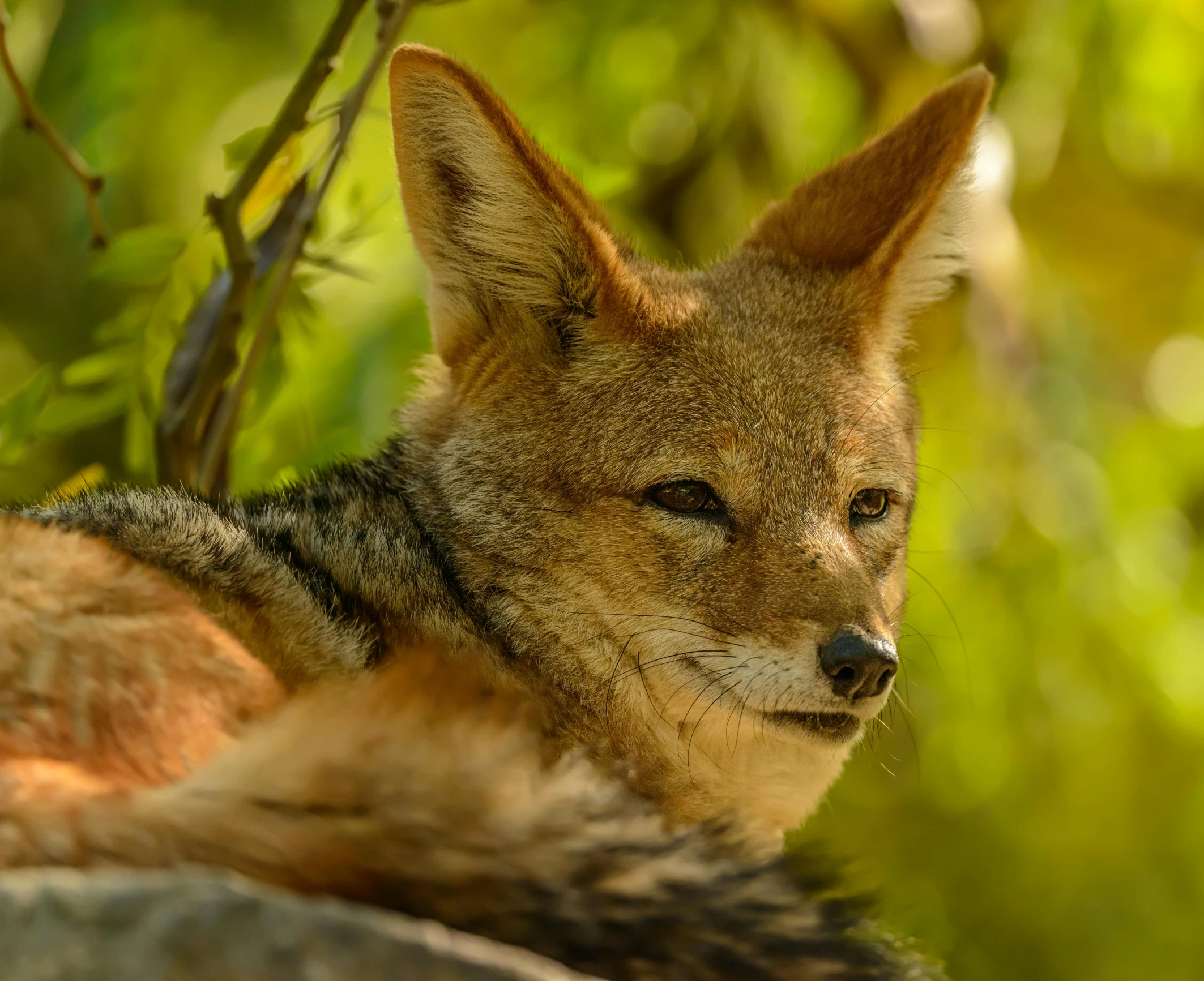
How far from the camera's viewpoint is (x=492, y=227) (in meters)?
3.68

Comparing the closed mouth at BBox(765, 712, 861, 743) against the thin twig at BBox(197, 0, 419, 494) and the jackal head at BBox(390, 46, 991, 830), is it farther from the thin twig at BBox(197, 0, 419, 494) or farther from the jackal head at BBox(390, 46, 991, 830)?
the thin twig at BBox(197, 0, 419, 494)

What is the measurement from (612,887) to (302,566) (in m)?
1.51

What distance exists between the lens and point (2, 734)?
217cm

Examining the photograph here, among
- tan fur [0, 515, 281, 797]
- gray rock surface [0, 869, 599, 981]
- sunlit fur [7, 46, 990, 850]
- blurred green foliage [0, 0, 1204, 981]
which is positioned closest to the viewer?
gray rock surface [0, 869, 599, 981]

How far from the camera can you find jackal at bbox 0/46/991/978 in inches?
123

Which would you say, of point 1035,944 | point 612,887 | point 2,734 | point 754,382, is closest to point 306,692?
point 2,734

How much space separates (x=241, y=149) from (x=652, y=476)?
160 centimetres

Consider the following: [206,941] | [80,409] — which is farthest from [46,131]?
[206,941]

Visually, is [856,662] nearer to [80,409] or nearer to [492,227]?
[492,227]

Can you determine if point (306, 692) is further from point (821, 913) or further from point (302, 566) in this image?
point (821, 913)

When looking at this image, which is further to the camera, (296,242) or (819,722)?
(296,242)

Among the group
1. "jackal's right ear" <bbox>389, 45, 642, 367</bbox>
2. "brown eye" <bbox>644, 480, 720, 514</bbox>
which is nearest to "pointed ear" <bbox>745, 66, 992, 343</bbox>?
"jackal's right ear" <bbox>389, 45, 642, 367</bbox>

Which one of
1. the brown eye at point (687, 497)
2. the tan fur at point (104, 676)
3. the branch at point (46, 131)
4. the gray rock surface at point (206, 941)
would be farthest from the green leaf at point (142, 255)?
the gray rock surface at point (206, 941)

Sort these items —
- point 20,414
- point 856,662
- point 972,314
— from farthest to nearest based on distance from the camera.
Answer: point 972,314 < point 20,414 < point 856,662
